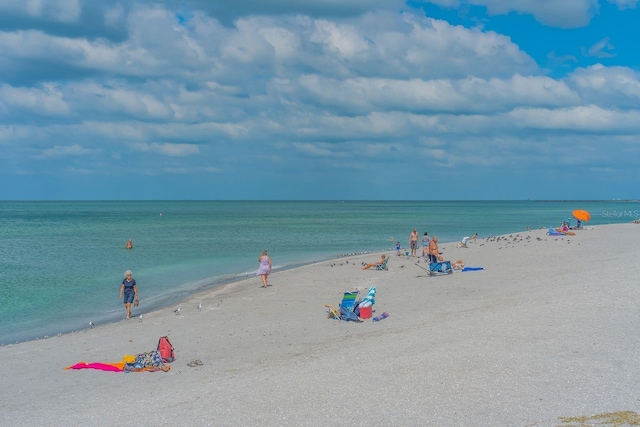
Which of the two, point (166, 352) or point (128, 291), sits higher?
point (128, 291)

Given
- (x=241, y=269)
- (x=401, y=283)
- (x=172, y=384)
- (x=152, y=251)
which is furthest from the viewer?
(x=152, y=251)

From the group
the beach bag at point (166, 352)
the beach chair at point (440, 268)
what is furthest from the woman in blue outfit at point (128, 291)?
the beach chair at point (440, 268)

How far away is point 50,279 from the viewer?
2983cm

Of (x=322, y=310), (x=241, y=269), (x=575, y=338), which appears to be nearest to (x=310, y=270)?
(x=241, y=269)

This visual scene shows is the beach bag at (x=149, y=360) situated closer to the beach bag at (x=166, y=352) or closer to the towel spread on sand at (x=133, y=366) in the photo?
the towel spread on sand at (x=133, y=366)

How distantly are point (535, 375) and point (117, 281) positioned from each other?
23.7 metres

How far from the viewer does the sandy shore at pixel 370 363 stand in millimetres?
8922

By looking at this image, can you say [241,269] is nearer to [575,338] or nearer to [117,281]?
[117,281]

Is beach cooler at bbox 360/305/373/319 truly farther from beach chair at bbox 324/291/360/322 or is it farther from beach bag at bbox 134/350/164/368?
beach bag at bbox 134/350/164/368

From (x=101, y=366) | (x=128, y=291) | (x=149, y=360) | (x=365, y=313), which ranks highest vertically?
(x=128, y=291)

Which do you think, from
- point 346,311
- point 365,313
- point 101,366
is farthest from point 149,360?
point 365,313

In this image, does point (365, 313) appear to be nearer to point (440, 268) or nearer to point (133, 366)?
point (133, 366)

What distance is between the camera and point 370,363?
11398 millimetres

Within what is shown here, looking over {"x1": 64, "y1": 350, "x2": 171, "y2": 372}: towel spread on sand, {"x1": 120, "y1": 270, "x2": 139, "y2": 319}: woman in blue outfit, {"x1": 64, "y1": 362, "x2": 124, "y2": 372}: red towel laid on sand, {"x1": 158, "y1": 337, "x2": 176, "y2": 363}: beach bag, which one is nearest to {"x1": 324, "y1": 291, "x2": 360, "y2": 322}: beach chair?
{"x1": 158, "y1": 337, "x2": 176, "y2": 363}: beach bag
